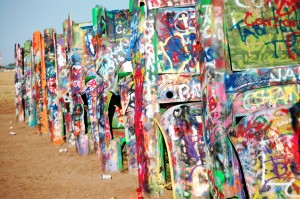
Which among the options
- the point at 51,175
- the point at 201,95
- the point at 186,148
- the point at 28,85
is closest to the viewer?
the point at 201,95

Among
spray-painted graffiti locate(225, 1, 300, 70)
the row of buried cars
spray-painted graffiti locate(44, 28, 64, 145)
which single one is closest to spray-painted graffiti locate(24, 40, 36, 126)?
spray-painted graffiti locate(44, 28, 64, 145)

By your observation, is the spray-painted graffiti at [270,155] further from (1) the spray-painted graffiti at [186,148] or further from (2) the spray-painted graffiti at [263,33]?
(1) the spray-painted graffiti at [186,148]

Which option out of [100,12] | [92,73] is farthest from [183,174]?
[92,73]

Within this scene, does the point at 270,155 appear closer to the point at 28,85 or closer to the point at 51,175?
the point at 51,175

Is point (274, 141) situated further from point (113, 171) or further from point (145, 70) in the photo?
point (113, 171)

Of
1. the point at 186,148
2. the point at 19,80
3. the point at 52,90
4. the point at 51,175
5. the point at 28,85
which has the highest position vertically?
the point at 19,80

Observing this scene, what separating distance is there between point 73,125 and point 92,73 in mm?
2843

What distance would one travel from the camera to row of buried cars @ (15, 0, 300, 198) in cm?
661

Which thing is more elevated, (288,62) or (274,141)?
(288,62)

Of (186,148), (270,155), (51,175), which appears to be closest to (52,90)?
(51,175)

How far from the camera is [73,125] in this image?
17.4 metres

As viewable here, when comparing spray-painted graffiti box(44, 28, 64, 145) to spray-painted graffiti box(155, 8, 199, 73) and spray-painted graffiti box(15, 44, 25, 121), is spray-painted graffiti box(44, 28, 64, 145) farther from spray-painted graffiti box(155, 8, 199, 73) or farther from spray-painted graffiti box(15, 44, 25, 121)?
spray-painted graffiti box(155, 8, 199, 73)

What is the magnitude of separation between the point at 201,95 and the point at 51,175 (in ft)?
22.7

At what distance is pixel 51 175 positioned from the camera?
13.3 metres
